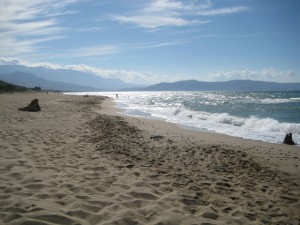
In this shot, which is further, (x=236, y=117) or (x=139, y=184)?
(x=236, y=117)

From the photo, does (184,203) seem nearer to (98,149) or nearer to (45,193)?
(45,193)

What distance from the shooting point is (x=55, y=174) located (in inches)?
218

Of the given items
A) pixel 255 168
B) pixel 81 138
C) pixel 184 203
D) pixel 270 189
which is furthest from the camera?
pixel 81 138

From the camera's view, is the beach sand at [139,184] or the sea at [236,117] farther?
the sea at [236,117]

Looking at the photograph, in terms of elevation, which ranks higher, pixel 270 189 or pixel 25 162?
pixel 25 162

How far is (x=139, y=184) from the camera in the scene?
5.42 metres

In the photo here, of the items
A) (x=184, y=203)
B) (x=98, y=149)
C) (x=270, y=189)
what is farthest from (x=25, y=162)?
(x=270, y=189)

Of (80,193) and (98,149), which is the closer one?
(80,193)

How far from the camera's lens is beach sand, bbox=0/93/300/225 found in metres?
4.09

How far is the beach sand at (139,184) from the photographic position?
4094 millimetres

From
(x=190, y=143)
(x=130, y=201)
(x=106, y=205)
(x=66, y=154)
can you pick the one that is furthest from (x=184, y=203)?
(x=190, y=143)

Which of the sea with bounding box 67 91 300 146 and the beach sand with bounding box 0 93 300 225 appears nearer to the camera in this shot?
the beach sand with bounding box 0 93 300 225

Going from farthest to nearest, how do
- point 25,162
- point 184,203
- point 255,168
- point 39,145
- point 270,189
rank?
point 39,145 → point 255,168 → point 25,162 → point 270,189 → point 184,203

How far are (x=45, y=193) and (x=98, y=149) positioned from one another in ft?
12.3
